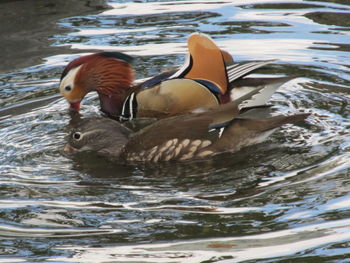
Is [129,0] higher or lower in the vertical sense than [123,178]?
higher

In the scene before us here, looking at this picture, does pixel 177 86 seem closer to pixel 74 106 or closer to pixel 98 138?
pixel 98 138

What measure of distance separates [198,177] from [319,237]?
1.27m

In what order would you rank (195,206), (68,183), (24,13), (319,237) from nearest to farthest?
(319,237) → (195,206) → (68,183) → (24,13)

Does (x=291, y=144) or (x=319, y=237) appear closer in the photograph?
(x=319, y=237)

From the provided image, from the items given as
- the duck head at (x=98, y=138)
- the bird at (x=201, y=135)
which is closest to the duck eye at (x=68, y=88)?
the duck head at (x=98, y=138)

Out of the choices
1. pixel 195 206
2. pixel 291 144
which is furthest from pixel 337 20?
pixel 195 206

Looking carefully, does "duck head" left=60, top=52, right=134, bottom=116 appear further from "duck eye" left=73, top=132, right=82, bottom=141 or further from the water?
"duck eye" left=73, top=132, right=82, bottom=141

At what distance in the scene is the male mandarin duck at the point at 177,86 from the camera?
21.5 feet

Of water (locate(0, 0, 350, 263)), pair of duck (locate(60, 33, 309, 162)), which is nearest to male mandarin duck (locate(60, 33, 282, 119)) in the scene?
pair of duck (locate(60, 33, 309, 162))

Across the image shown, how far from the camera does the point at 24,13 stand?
9570 millimetres

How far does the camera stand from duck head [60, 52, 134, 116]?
23.5ft

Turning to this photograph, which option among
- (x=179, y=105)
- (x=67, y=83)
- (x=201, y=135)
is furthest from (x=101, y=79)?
(x=201, y=135)

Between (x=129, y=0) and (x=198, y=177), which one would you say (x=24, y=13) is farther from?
(x=198, y=177)

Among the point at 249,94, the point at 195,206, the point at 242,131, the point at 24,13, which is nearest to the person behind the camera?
the point at 195,206
